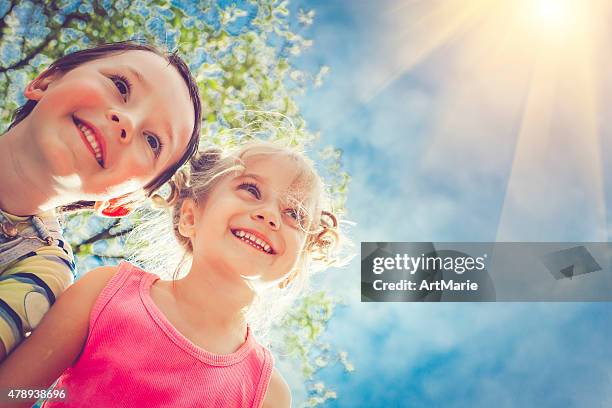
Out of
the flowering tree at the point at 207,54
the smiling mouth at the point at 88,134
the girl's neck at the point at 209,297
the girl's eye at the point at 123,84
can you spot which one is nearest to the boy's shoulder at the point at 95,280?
the girl's neck at the point at 209,297

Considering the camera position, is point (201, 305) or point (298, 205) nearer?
point (201, 305)

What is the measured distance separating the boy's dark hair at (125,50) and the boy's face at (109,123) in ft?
0.11

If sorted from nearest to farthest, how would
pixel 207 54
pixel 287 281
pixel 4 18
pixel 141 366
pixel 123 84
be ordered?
pixel 141 366 → pixel 123 84 → pixel 287 281 → pixel 4 18 → pixel 207 54

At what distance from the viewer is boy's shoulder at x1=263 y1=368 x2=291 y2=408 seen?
58.3 inches

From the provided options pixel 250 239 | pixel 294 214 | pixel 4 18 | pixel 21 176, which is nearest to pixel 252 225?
pixel 250 239

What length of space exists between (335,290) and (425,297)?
381mm

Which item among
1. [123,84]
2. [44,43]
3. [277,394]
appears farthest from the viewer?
[44,43]

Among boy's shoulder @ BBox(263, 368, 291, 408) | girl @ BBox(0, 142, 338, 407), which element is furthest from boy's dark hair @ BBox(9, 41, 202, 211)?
boy's shoulder @ BBox(263, 368, 291, 408)

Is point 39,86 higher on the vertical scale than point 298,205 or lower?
higher

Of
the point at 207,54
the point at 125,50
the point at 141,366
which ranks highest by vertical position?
the point at 207,54

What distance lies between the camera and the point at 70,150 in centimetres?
128

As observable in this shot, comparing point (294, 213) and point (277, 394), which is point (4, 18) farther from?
point (277, 394)

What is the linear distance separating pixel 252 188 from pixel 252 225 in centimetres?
13

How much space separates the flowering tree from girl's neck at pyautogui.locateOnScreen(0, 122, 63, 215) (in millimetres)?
768
